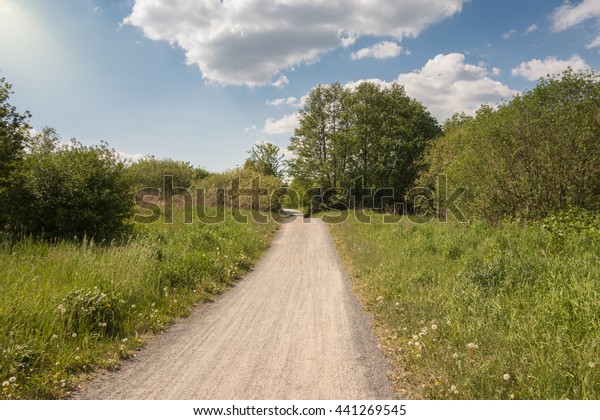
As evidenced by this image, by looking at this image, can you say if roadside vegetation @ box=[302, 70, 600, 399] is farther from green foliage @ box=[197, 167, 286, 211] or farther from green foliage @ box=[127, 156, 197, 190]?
green foliage @ box=[127, 156, 197, 190]

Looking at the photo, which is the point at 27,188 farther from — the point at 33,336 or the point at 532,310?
the point at 532,310

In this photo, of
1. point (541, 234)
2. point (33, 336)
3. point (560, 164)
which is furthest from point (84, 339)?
point (560, 164)

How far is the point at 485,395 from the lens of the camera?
371cm

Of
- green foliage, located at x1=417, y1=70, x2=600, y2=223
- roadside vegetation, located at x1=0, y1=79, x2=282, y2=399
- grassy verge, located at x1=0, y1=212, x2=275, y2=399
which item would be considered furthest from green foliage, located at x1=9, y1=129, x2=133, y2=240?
green foliage, located at x1=417, y1=70, x2=600, y2=223

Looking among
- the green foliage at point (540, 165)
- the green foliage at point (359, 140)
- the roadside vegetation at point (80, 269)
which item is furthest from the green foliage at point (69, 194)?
the green foliage at point (359, 140)

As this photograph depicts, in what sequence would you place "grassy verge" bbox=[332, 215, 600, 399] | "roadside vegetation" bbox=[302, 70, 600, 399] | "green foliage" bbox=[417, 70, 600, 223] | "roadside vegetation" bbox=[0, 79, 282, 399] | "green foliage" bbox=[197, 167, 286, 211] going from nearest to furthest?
"grassy verge" bbox=[332, 215, 600, 399] < "roadside vegetation" bbox=[302, 70, 600, 399] < "roadside vegetation" bbox=[0, 79, 282, 399] < "green foliage" bbox=[417, 70, 600, 223] < "green foliage" bbox=[197, 167, 286, 211]

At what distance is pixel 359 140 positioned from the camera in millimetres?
36406

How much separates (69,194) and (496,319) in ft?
40.3

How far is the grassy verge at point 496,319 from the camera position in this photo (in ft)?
12.5

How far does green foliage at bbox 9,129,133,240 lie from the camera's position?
10188 millimetres

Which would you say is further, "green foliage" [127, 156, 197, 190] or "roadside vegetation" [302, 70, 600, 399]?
"green foliage" [127, 156, 197, 190]

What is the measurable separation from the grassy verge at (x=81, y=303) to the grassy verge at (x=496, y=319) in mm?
4351

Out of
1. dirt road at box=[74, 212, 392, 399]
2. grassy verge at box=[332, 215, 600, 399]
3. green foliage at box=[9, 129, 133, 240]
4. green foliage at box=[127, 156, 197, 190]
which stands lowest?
dirt road at box=[74, 212, 392, 399]

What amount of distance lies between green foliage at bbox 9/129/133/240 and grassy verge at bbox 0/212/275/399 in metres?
1.40
